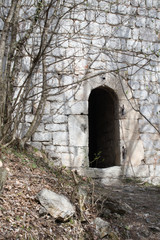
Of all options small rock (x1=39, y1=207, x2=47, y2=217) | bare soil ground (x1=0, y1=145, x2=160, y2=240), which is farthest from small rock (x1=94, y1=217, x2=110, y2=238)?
small rock (x1=39, y1=207, x2=47, y2=217)

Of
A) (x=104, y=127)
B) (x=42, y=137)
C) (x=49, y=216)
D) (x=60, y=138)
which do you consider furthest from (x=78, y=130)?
(x=49, y=216)

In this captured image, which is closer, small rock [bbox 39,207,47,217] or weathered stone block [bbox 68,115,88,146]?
small rock [bbox 39,207,47,217]

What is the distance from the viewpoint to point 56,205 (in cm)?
313

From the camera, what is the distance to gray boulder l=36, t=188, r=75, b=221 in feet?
10.1

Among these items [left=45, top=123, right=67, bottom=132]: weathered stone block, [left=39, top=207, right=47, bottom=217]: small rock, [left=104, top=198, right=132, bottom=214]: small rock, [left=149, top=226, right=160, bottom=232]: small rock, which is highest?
[left=45, top=123, right=67, bottom=132]: weathered stone block

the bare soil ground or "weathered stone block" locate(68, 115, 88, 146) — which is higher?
"weathered stone block" locate(68, 115, 88, 146)

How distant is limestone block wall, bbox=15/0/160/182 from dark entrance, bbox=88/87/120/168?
9.3 inches

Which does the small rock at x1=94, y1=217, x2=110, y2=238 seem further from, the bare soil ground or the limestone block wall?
the limestone block wall

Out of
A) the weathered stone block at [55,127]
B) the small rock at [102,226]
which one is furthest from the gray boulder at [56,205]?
the weathered stone block at [55,127]

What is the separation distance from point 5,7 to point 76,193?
12.7 ft

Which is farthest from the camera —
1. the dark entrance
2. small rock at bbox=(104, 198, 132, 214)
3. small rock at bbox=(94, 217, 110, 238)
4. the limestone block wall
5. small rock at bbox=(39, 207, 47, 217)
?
the dark entrance

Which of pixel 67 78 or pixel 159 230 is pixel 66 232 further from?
pixel 67 78

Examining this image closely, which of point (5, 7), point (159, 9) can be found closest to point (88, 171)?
point (5, 7)

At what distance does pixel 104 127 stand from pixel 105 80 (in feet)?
4.80
